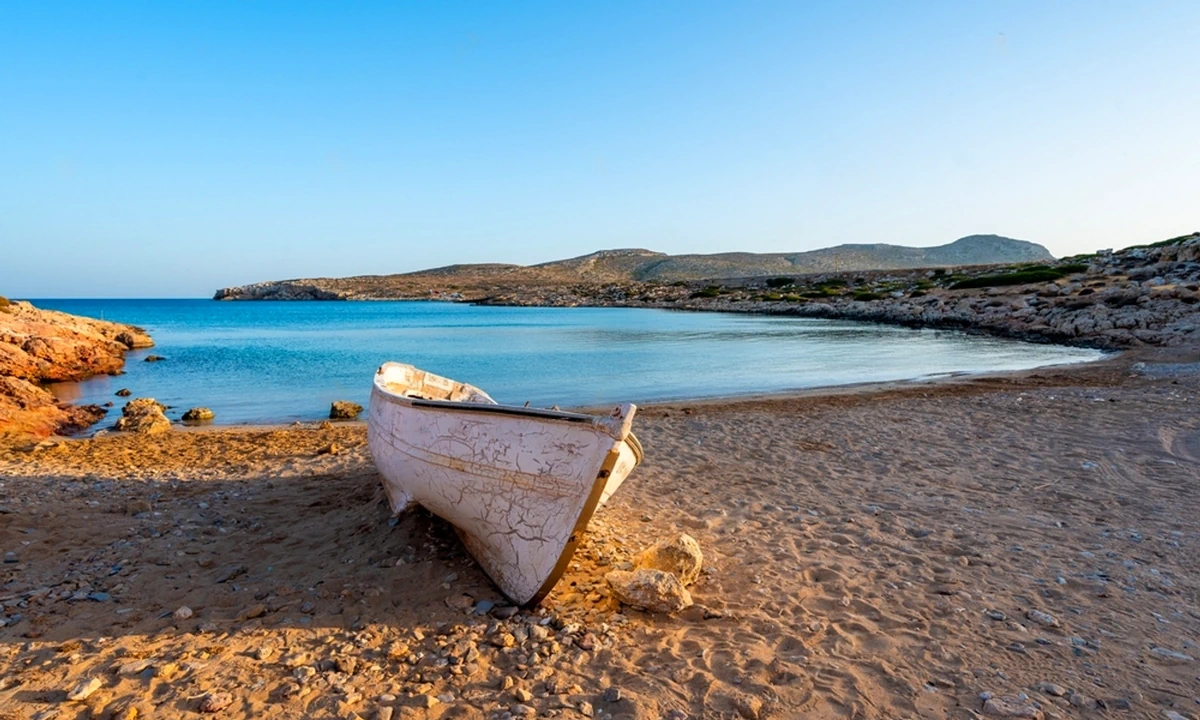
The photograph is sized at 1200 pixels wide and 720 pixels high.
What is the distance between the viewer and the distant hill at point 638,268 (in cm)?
12875

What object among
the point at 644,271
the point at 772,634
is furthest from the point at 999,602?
the point at 644,271

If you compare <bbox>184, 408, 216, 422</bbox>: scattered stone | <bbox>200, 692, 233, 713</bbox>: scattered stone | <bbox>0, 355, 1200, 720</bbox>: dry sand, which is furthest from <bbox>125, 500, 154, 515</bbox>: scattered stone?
<bbox>184, 408, 216, 422</bbox>: scattered stone

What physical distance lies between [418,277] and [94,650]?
15270 centimetres

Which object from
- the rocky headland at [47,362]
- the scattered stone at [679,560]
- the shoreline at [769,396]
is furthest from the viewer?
the shoreline at [769,396]

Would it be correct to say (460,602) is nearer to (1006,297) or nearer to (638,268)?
(1006,297)

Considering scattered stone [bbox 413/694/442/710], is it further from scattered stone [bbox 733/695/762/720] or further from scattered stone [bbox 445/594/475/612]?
scattered stone [bbox 733/695/762/720]

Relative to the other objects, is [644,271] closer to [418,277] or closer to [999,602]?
[418,277]

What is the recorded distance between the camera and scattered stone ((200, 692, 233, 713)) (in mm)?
3436

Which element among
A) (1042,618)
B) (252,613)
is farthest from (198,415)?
(1042,618)

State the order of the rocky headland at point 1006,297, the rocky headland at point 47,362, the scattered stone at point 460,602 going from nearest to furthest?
the scattered stone at point 460,602 < the rocky headland at point 47,362 < the rocky headland at point 1006,297

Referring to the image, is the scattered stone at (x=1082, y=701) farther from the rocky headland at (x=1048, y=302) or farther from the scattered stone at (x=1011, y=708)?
the rocky headland at (x=1048, y=302)

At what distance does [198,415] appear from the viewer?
13.8m

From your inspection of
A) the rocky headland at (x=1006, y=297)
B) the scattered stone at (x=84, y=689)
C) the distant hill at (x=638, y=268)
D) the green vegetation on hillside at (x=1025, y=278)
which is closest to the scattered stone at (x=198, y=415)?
the scattered stone at (x=84, y=689)

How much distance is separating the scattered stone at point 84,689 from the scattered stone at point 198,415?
11401 mm
